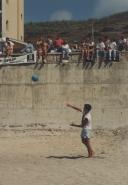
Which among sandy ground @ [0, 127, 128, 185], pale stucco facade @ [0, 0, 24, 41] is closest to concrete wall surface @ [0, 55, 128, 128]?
sandy ground @ [0, 127, 128, 185]

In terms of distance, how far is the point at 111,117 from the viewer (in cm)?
2975

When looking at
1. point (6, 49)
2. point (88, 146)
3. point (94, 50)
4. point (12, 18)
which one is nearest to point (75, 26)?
point (12, 18)

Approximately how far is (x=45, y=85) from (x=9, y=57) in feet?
7.05

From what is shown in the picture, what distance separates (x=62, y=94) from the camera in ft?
98.5

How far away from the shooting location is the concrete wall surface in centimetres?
2981

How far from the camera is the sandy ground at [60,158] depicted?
58.6 ft

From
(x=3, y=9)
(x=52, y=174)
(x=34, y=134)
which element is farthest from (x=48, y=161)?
(x=3, y=9)

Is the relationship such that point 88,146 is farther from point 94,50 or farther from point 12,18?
point 12,18

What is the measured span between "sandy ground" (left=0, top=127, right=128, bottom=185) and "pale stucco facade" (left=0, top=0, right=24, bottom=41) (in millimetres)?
21985

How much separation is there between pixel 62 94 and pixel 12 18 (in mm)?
24900

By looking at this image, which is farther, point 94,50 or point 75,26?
point 75,26

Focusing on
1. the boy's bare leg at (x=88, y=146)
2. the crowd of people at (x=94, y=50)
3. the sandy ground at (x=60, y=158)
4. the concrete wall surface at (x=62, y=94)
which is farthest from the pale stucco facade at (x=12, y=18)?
the boy's bare leg at (x=88, y=146)

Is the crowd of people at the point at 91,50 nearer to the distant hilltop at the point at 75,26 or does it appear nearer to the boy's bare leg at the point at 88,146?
the boy's bare leg at the point at 88,146

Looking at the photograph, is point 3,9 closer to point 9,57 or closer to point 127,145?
point 9,57
